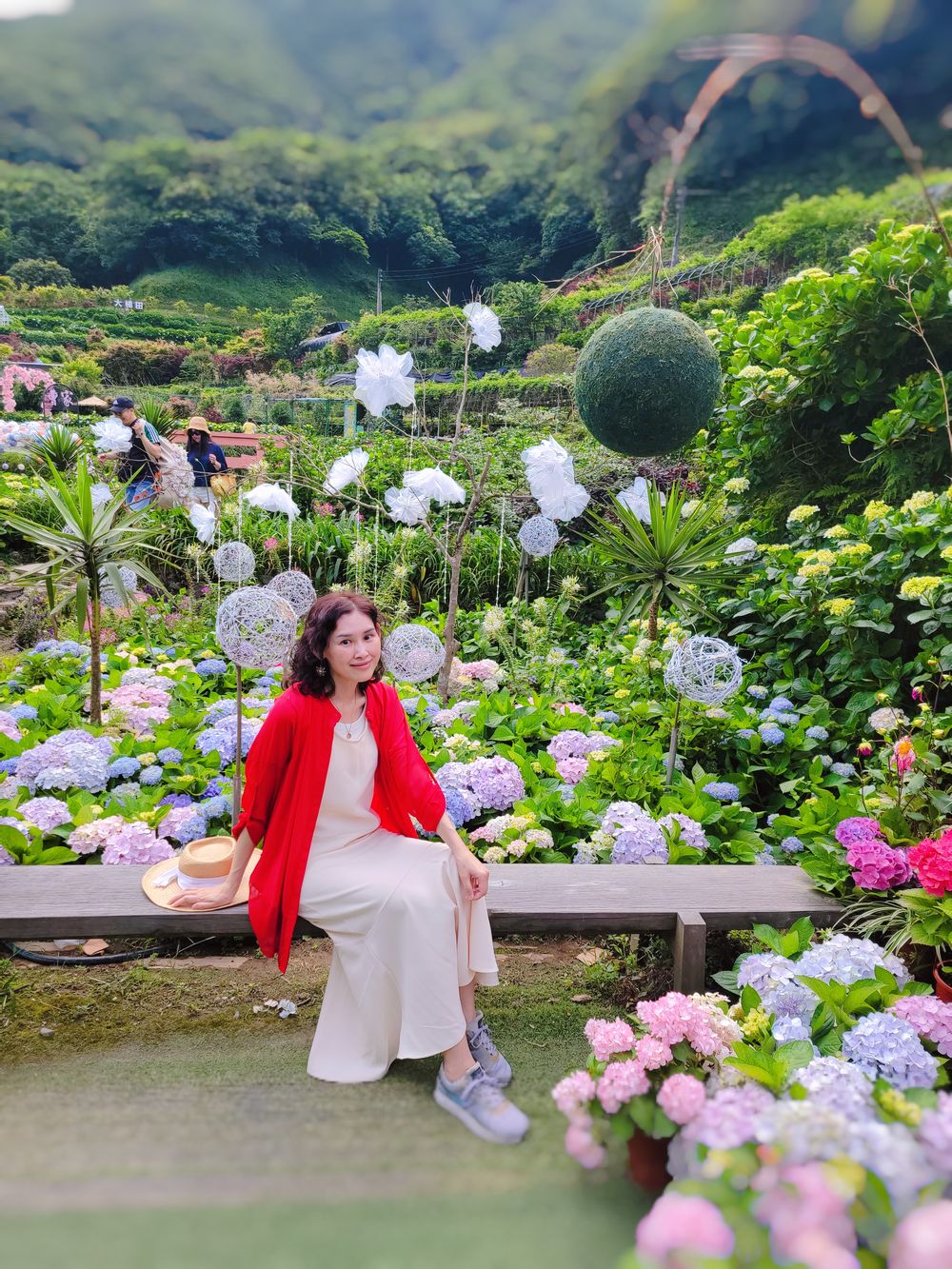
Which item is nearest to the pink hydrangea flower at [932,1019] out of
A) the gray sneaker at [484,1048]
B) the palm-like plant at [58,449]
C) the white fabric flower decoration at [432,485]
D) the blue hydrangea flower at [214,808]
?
the gray sneaker at [484,1048]

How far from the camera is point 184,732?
9.50 ft

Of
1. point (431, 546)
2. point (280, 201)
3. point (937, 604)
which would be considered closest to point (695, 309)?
point (431, 546)

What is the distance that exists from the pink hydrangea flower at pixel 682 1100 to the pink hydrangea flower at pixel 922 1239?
162mm

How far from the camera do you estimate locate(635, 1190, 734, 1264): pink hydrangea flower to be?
369mm

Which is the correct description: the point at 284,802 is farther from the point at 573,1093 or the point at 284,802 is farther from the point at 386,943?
the point at 573,1093

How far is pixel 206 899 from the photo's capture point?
168 centimetres

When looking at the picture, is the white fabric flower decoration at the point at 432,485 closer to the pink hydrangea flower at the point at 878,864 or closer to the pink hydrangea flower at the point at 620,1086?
the pink hydrangea flower at the point at 878,864

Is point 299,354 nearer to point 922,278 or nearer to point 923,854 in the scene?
point 922,278

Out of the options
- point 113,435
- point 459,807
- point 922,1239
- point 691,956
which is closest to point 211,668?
point 459,807

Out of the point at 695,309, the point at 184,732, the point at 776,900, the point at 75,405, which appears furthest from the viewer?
the point at 75,405

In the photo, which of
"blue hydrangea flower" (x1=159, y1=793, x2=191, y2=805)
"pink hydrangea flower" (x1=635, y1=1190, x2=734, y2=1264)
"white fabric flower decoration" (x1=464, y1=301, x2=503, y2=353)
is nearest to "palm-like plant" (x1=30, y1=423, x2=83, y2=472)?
"white fabric flower decoration" (x1=464, y1=301, x2=503, y2=353)

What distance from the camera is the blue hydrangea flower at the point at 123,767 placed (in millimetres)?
2549

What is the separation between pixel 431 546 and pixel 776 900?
380cm

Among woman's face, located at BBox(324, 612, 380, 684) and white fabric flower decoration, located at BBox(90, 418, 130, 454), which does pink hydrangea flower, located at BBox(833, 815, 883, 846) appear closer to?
woman's face, located at BBox(324, 612, 380, 684)
